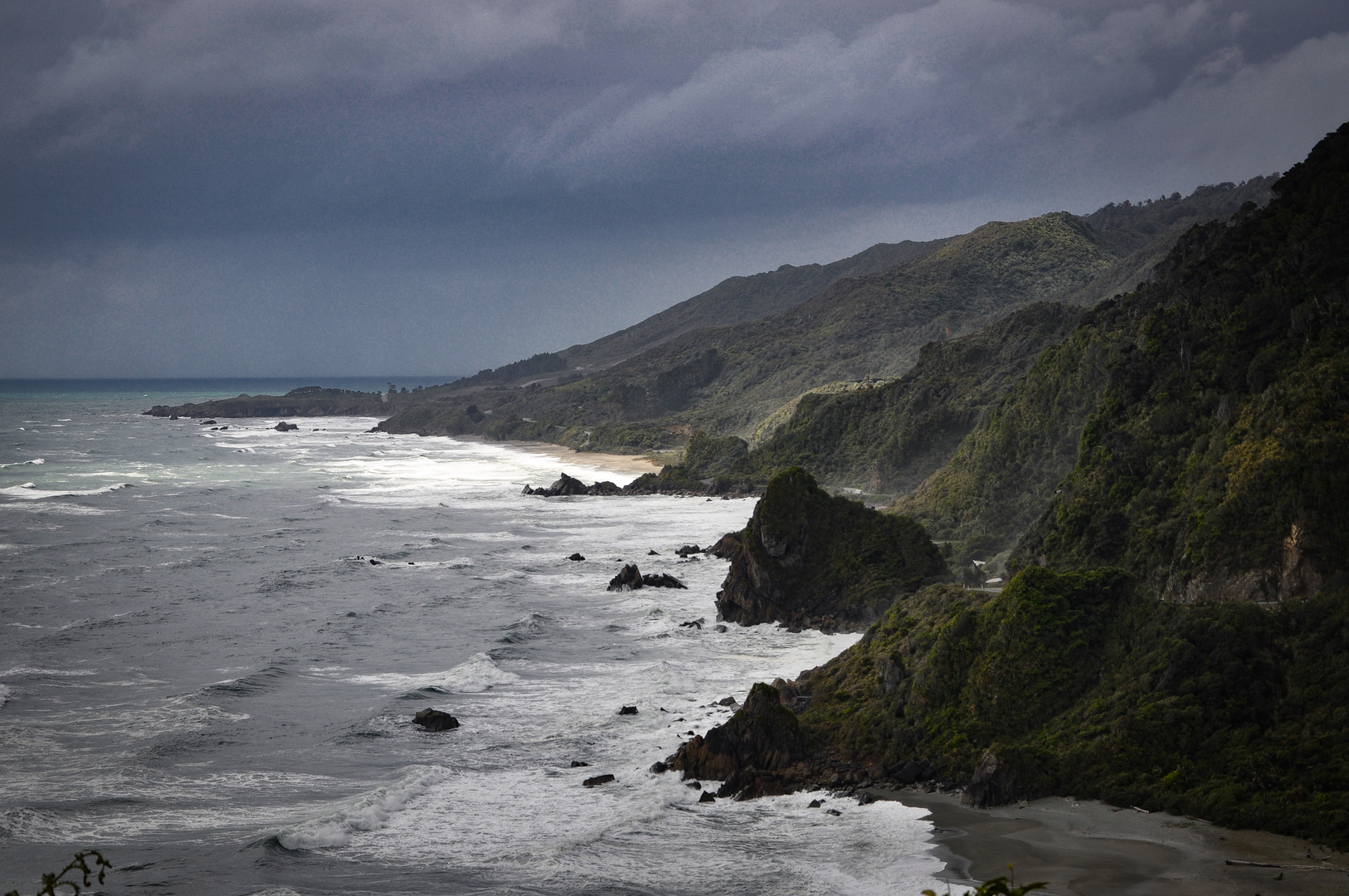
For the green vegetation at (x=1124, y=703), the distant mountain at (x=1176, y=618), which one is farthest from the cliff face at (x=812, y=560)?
the green vegetation at (x=1124, y=703)

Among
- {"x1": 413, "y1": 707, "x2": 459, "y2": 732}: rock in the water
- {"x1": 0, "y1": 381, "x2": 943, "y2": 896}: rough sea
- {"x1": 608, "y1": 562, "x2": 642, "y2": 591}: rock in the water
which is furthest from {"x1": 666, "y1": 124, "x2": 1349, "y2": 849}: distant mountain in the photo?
{"x1": 608, "y1": 562, "x2": 642, "y2": 591}: rock in the water

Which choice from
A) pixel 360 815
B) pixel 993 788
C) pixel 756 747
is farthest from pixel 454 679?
pixel 993 788

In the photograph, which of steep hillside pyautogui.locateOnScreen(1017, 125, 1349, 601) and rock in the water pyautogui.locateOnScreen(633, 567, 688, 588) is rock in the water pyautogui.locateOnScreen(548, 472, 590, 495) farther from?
steep hillside pyautogui.locateOnScreen(1017, 125, 1349, 601)

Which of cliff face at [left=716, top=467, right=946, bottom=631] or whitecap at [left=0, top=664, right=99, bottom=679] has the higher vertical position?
cliff face at [left=716, top=467, right=946, bottom=631]

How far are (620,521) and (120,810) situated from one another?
146 ft

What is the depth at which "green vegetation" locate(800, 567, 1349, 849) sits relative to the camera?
19.0 metres

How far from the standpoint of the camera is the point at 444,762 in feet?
87.4

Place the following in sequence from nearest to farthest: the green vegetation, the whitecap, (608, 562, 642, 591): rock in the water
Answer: the green vegetation < the whitecap < (608, 562, 642, 591): rock in the water

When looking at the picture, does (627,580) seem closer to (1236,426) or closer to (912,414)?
(1236,426)

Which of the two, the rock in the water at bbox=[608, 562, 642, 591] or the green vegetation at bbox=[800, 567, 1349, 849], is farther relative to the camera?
the rock in the water at bbox=[608, 562, 642, 591]

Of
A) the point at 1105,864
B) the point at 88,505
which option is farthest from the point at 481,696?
the point at 88,505

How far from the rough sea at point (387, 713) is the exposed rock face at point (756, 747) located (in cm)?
81

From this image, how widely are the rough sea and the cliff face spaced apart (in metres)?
1.45

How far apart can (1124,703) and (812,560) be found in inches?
729
